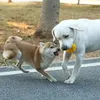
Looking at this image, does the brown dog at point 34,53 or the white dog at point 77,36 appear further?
the brown dog at point 34,53

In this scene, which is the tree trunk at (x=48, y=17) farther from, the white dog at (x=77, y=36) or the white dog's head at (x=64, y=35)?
the white dog's head at (x=64, y=35)

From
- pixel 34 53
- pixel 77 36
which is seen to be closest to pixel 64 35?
pixel 77 36

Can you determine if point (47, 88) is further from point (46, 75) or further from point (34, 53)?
point (34, 53)

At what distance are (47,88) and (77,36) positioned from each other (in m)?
1.02

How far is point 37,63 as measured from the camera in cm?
677

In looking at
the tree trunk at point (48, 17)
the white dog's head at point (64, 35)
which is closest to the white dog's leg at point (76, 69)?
the white dog's head at point (64, 35)

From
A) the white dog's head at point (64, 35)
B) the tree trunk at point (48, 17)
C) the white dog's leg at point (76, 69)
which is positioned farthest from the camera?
the tree trunk at point (48, 17)

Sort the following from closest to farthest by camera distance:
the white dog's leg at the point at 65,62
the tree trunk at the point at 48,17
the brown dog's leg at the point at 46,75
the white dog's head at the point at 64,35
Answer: the white dog's head at the point at 64,35
the brown dog's leg at the point at 46,75
the white dog's leg at the point at 65,62
the tree trunk at the point at 48,17

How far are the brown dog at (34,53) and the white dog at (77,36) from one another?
1.02 ft

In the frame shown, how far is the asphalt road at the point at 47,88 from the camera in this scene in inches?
236

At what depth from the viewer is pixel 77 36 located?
647 cm

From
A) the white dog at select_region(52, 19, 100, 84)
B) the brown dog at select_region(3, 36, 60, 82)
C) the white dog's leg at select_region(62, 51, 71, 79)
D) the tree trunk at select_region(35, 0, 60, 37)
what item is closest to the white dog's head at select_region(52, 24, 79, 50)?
the white dog at select_region(52, 19, 100, 84)

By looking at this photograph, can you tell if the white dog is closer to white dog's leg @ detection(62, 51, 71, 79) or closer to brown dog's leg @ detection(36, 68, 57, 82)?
white dog's leg @ detection(62, 51, 71, 79)

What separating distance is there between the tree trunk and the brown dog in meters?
4.31
